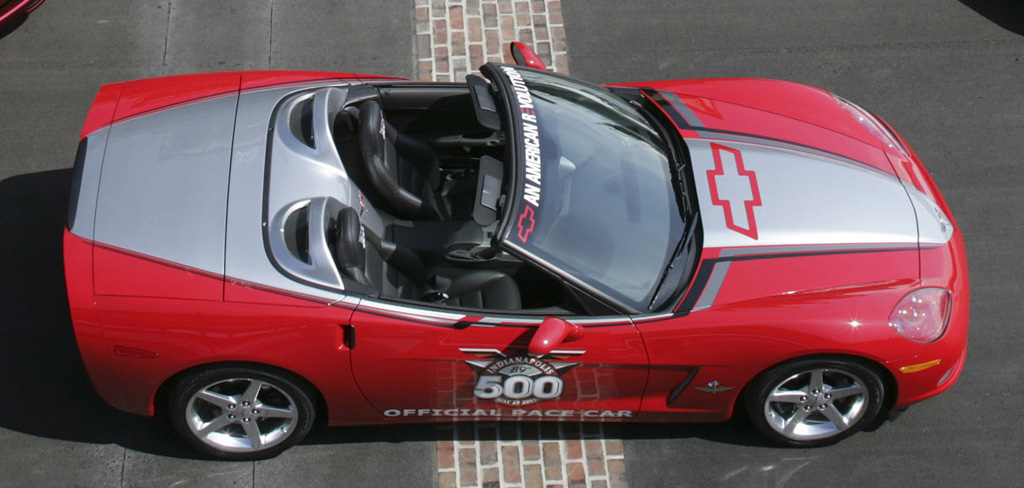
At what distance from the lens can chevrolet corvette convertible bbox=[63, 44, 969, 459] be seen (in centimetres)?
398

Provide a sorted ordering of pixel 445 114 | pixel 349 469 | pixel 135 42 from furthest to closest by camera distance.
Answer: pixel 135 42, pixel 445 114, pixel 349 469

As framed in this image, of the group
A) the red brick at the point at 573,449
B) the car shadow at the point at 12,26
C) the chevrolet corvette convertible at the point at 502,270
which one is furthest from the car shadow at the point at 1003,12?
the car shadow at the point at 12,26

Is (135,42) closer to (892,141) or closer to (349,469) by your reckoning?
(349,469)

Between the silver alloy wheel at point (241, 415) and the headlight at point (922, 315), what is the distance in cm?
272

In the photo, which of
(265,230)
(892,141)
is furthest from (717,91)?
(265,230)

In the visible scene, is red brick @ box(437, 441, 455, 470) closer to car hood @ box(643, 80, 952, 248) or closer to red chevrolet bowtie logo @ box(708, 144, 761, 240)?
car hood @ box(643, 80, 952, 248)

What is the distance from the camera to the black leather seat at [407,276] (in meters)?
4.09

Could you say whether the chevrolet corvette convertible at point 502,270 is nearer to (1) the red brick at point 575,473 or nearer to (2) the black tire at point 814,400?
(2) the black tire at point 814,400

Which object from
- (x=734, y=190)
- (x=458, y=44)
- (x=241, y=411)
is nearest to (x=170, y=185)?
(x=241, y=411)

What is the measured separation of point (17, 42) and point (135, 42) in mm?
788

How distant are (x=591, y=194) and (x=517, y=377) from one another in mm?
880

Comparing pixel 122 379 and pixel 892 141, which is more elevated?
pixel 892 141

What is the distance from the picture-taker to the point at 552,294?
4.29m

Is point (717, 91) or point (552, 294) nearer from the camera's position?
point (552, 294)
